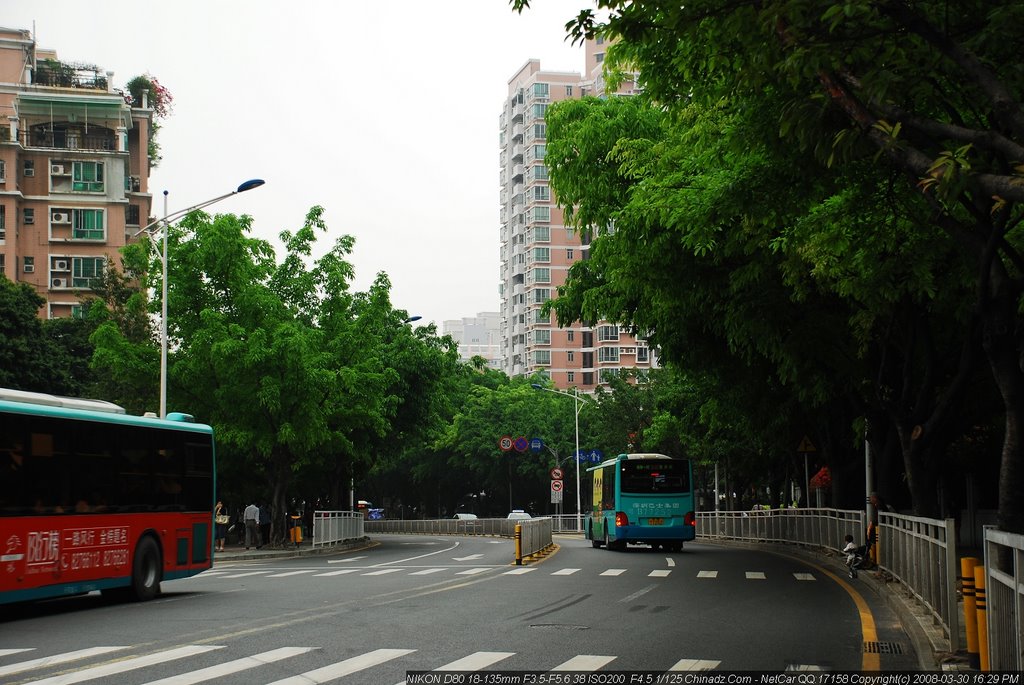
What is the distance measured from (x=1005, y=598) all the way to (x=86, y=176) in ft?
298

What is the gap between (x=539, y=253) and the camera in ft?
457

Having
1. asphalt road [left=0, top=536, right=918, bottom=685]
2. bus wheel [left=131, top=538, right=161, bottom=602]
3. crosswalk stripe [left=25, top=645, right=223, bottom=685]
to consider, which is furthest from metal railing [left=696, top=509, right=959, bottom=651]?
bus wheel [left=131, top=538, right=161, bottom=602]

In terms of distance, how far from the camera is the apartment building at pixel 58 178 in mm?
88750

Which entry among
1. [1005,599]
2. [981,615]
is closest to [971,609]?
[981,615]

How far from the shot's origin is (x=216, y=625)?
48.7ft

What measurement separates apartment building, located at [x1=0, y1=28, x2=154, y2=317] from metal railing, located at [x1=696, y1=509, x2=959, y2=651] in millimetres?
64051

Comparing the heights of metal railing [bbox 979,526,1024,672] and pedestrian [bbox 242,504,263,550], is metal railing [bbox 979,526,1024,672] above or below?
above

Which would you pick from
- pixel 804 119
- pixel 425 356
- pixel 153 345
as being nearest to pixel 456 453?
pixel 425 356

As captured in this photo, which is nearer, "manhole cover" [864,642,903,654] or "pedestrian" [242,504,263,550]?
"manhole cover" [864,642,903,654]

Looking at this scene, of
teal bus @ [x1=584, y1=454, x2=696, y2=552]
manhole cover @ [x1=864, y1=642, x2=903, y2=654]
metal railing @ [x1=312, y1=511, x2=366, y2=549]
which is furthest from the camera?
metal railing @ [x1=312, y1=511, x2=366, y2=549]

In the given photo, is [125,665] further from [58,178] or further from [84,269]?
[58,178]

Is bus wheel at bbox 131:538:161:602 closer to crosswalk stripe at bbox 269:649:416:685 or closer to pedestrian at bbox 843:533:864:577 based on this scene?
crosswalk stripe at bbox 269:649:416:685

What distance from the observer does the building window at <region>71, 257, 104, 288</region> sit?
89.9 meters

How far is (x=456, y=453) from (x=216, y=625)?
7523 cm
